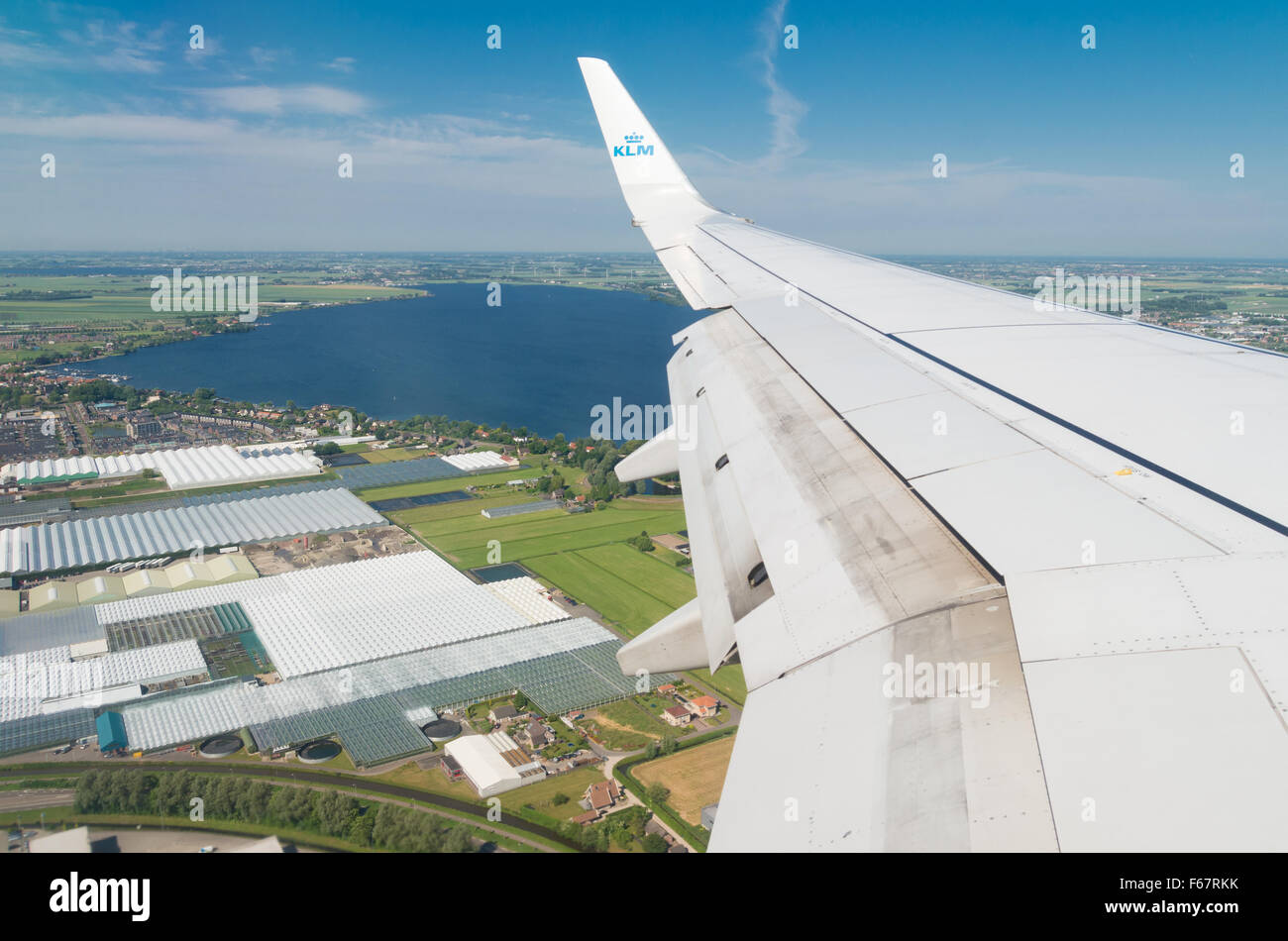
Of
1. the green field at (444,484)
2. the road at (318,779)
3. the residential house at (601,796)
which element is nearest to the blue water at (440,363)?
the green field at (444,484)

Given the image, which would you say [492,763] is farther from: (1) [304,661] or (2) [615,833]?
(1) [304,661]

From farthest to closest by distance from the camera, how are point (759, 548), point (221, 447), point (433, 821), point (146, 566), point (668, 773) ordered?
point (221, 447)
point (146, 566)
point (668, 773)
point (433, 821)
point (759, 548)

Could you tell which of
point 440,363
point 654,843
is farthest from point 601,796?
point 440,363

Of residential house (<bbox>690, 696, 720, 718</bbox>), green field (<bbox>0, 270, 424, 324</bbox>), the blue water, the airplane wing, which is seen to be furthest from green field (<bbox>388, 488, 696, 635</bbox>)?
green field (<bbox>0, 270, 424, 324</bbox>)

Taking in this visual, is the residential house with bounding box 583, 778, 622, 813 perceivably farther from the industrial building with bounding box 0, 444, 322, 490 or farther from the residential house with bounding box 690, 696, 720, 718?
the industrial building with bounding box 0, 444, 322, 490

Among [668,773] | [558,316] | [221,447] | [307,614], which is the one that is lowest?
[668,773]

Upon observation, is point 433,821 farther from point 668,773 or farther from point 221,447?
point 221,447
